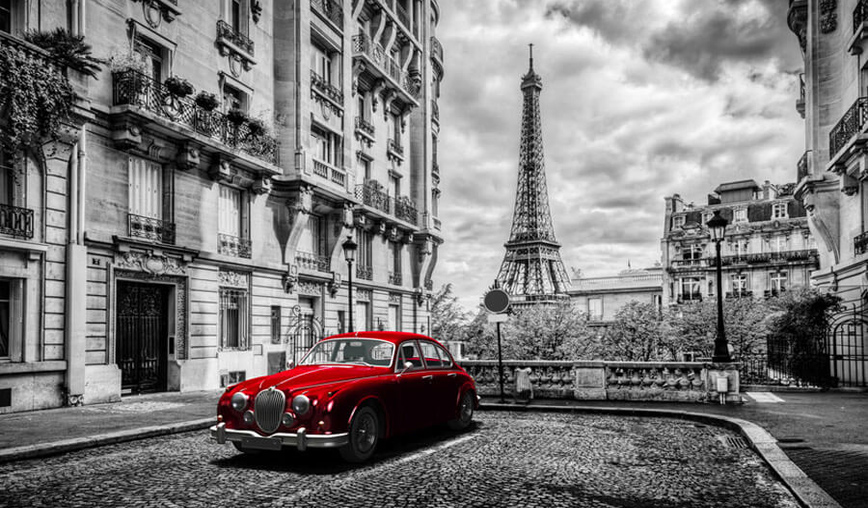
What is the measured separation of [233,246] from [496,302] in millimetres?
9904

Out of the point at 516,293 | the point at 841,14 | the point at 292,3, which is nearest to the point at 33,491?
the point at 292,3

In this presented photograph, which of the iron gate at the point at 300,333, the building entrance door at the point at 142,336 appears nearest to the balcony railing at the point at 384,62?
the iron gate at the point at 300,333

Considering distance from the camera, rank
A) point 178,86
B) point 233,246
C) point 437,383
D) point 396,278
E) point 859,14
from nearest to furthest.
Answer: point 437,383
point 178,86
point 859,14
point 233,246
point 396,278

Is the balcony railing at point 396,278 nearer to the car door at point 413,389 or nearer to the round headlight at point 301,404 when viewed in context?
the car door at point 413,389

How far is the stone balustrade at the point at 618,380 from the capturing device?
605 inches

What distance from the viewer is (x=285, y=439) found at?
7.71 m

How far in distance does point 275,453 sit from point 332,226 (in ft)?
61.6

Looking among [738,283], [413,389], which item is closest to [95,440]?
Result: [413,389]

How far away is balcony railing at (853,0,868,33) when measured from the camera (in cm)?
1939

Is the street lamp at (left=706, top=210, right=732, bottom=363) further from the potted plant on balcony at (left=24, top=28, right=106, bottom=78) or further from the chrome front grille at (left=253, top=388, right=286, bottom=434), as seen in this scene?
the potted plant on balcony at (left=24, top=28, right=106, bottom=78)

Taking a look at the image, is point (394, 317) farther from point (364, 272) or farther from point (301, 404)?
point (301, 404)

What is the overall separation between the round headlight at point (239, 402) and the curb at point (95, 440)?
9.76 feet

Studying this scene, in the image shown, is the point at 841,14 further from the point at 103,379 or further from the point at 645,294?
the point at 645,294

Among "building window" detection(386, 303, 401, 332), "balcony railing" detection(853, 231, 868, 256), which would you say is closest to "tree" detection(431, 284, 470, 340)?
"building window" detection(386, 303, 401, 332)
